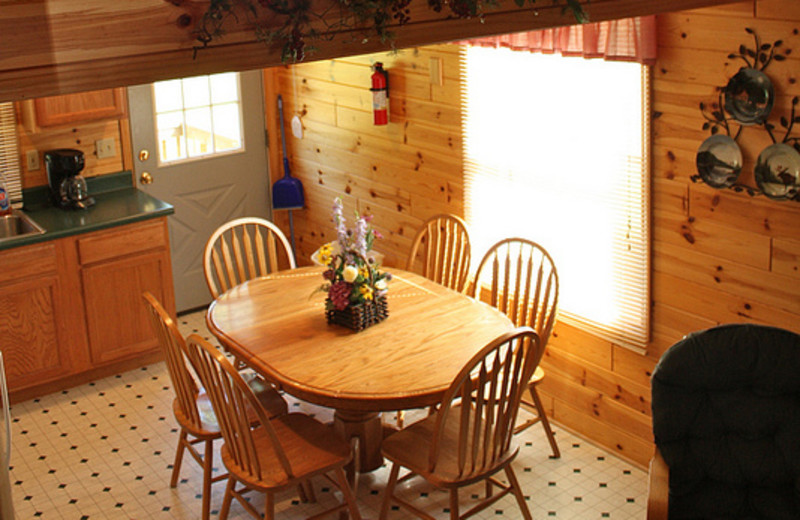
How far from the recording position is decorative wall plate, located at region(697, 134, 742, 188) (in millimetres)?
A: 3344

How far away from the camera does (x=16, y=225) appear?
4996mm

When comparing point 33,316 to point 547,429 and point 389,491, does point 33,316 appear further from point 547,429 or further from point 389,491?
point 547,429

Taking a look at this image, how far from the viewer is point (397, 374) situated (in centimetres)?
336

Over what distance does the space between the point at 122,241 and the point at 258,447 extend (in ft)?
6.23

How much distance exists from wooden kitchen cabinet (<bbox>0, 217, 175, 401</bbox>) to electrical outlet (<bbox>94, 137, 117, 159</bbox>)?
26.7 inches

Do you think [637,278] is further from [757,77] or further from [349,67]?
[349,67]

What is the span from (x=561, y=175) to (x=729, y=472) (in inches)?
63.2

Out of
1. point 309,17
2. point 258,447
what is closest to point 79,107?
point 258,447

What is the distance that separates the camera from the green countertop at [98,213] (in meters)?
4.71

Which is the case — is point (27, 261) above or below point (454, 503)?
above

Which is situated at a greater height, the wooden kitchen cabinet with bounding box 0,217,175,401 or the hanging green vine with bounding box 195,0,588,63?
the hanging green vine with bounding box 195,0,588,63

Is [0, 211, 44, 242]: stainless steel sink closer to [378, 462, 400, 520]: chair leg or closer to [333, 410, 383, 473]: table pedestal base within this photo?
[333, 410, 383, 473]: table pedestal base

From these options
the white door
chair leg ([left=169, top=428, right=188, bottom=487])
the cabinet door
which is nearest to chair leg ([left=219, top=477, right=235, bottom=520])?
chair leg ([left=169, top=428, right=188, bottom=487])

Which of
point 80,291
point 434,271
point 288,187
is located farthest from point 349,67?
point 80,291
